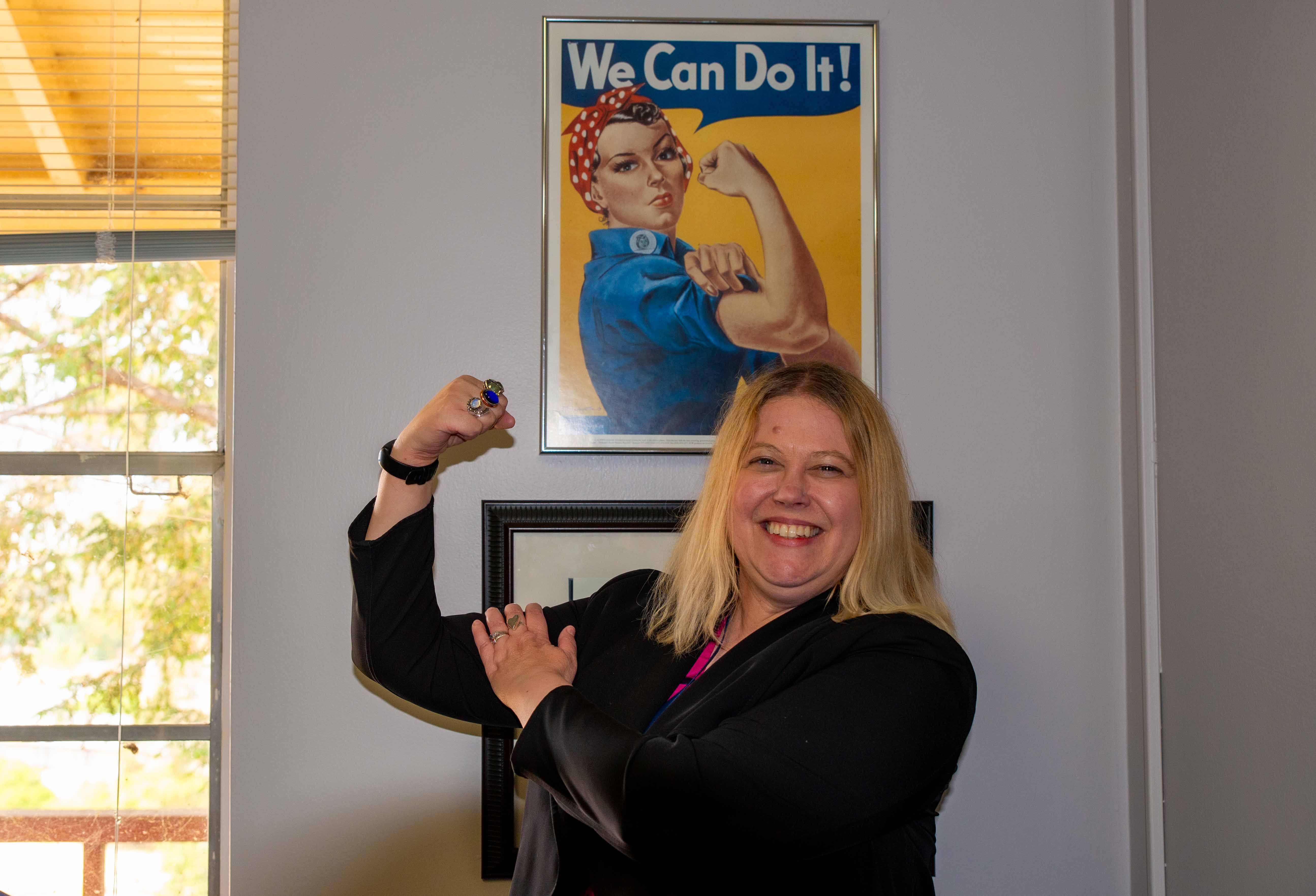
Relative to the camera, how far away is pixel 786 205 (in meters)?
1.82

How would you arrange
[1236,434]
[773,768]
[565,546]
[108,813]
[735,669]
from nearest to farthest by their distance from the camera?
1. [773,768]
2. [735,669]
3. [1236,434]
4. [565,546]
5. [108,813]

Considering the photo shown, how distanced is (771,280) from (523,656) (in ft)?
3.09

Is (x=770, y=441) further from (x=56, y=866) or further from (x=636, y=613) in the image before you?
(x=56, y=866)

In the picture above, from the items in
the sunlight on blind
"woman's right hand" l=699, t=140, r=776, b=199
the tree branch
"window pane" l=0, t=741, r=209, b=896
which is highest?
the sunlight on blind

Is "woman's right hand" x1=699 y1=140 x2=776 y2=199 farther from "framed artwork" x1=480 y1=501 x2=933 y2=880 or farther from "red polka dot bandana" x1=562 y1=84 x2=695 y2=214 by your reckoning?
"framed artwork" x1=480 y1=501 x2=933 y2=880

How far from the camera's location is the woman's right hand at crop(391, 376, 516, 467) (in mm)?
1301

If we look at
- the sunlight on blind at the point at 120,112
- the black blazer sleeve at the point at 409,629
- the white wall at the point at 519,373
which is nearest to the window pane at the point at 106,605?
the white wall at the point at 519,373

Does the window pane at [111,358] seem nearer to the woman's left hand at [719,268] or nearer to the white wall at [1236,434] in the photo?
the woman's left hand at [719,268]

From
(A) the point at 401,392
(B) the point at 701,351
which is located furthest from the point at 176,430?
(B) the point at 701,351

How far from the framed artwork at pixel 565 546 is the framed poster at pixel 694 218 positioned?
0.41 ft

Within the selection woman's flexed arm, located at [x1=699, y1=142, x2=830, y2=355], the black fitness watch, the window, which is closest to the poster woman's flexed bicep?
woman's flexed arm, located at [x1=699, y1=142, x2=830, y2=355]

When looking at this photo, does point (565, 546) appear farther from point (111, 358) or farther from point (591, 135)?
point (111, 358)

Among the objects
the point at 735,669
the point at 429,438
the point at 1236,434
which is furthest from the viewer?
the point at 1236,434

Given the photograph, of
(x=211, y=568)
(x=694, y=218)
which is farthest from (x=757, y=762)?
(x=211, y=568)
